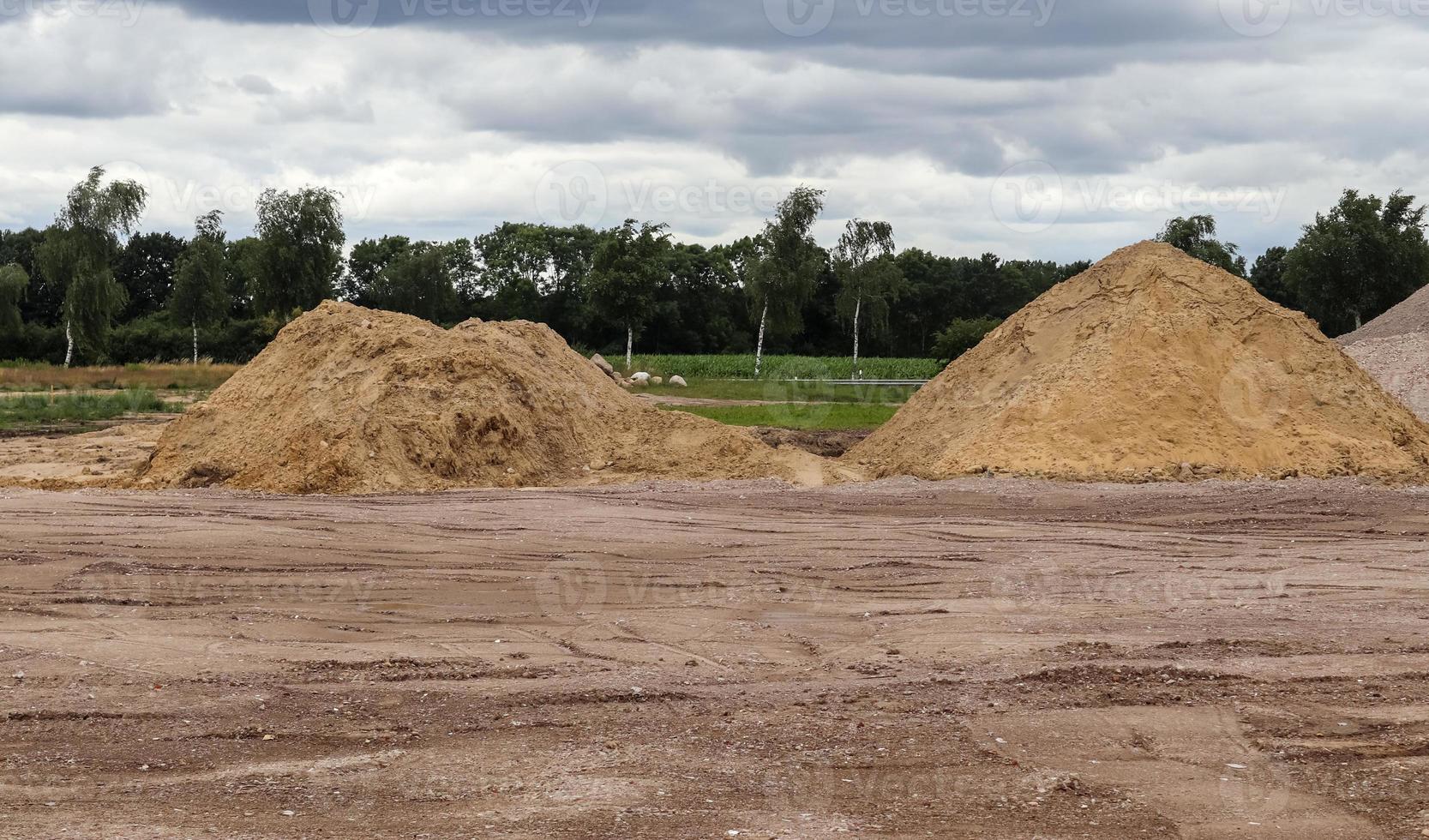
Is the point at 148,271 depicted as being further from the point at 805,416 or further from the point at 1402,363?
the point at 1402,363

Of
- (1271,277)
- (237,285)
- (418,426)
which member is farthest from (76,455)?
(1271,277)

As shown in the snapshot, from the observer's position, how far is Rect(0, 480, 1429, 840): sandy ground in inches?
269

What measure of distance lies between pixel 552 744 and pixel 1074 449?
601 inches

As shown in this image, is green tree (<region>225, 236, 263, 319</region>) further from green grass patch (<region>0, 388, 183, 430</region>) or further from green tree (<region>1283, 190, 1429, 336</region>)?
green tree (<region>1283, 190, 1429, 336</region>)

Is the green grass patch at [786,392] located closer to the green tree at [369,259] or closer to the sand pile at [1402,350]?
the sand pile at [1402,350]

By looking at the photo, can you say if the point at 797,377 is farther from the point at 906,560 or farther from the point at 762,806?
the point at 762,806

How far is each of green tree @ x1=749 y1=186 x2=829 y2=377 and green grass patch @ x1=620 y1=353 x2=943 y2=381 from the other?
11.2 ft

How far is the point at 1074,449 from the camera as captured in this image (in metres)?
21.4

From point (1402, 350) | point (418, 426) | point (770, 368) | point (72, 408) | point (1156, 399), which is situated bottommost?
point (72, 408)

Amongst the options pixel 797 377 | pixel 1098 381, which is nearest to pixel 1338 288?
pixel 797 377

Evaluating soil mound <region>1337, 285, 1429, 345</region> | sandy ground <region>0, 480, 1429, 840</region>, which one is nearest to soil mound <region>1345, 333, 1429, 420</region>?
soil mound <region>1337, 285, 1429, 345</region>

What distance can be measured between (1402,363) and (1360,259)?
25.6 meters

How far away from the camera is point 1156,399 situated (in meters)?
22.0

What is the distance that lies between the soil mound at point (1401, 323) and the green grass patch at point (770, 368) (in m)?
20.1
